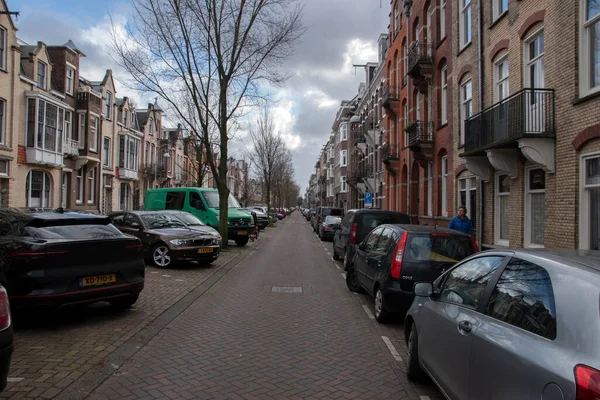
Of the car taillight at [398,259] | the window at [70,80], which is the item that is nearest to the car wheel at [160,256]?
the car taillight at [398,259]

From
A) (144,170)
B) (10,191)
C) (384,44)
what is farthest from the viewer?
(144,170)

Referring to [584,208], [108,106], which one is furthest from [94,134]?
[584,208]

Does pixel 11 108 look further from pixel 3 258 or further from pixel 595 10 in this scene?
pixel 595 10

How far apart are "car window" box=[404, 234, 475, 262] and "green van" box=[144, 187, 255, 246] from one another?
12903 millimetres

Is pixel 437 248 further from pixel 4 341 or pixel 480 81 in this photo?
pixel 480 81

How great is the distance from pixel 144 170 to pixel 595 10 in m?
39.4

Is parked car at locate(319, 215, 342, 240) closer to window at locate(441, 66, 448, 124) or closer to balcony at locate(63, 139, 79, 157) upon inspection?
window at locate(441, 66, 448, 124)

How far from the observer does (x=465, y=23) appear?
639 inches

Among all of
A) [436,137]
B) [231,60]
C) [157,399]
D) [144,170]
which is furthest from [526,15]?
[144,170]

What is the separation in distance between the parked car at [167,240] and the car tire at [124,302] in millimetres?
4325

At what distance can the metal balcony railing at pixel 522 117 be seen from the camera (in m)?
10.2

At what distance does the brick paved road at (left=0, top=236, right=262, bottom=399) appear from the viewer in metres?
4.16

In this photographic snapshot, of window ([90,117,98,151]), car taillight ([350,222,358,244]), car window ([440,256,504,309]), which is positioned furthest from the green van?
car window ([440,256,504,309])

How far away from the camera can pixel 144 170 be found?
4209cm
